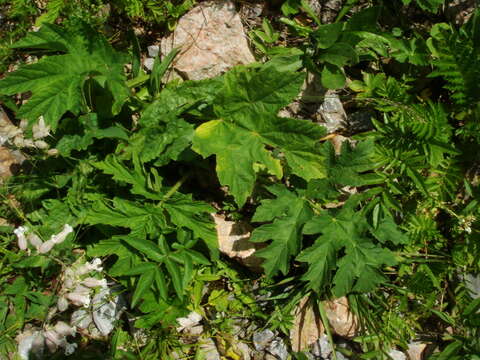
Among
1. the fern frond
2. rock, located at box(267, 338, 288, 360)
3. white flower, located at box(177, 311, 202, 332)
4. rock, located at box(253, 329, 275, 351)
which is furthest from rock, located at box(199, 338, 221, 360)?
the fern frond

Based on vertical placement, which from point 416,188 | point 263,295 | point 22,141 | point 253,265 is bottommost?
point 263,295

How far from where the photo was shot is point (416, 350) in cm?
367

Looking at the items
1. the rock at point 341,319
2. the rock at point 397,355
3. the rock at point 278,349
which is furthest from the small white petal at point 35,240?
the rock at point 397,355

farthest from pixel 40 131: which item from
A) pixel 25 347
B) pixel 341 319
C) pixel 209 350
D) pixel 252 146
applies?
pixel 341 319

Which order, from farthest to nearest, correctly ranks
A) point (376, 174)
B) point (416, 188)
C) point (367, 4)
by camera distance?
point (367, 4) → point (416, 188) → point (376, 174)

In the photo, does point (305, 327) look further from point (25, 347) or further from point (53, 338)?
point (25, 347)

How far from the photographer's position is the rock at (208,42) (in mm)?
3686

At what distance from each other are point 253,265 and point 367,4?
92.5 inches

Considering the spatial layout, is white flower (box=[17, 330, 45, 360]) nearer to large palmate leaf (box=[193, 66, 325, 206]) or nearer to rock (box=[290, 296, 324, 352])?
large palmate leaf (box=[193, 66, 325, 206])

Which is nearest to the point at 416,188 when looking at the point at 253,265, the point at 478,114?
the point at 478,114

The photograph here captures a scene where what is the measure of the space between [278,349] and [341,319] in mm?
535

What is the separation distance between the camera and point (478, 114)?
340 centimetres

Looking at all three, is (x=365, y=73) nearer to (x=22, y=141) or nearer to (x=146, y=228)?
(x=146, y=228)

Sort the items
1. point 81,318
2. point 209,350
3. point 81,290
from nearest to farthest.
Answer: point 81,290, point 81,318, point 209,350
